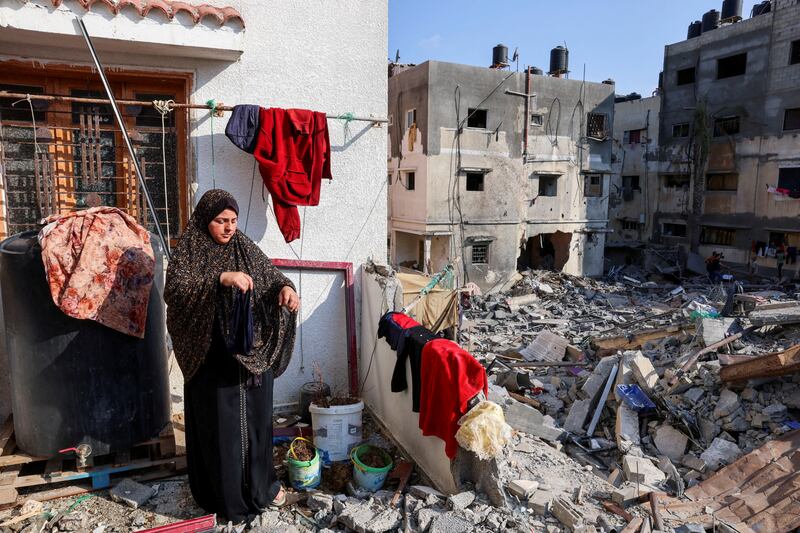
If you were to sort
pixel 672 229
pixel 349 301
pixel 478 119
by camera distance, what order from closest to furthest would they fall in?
pixel 349 301
pixel 478 119
pixel 672 229

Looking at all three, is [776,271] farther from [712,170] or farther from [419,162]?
[419,162]

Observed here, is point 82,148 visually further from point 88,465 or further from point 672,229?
point 672,229

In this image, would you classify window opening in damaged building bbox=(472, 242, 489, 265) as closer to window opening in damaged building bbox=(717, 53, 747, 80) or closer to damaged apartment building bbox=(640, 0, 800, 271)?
damaged apartment building bbox=(640, 0, 800, 271)

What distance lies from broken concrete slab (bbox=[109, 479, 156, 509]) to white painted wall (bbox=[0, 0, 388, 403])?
1894 mm

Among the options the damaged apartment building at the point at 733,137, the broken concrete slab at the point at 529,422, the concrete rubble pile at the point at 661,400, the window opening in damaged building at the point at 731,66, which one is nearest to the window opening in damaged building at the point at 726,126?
the damaged apartment building at the point at 733,137

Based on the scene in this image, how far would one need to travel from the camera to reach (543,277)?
23.4 metres

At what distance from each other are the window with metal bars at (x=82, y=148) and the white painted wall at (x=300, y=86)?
28 centimetres

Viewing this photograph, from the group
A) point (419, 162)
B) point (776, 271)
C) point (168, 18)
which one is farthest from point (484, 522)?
point (776, 271)

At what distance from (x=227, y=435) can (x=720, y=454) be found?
225 inches

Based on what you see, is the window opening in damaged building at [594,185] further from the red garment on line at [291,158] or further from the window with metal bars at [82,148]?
the window with metal bars at [82,148]

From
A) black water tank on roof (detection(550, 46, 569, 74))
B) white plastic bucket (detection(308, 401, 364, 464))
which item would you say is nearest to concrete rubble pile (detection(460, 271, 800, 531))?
white plastic bucket (detection(308, 401, 364, 464))

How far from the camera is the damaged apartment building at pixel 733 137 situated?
23.0 metres

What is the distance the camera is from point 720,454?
6.26 m

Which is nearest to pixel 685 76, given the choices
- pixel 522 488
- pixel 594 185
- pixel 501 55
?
pixel 594 185
